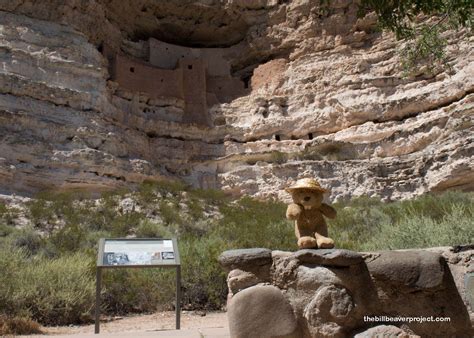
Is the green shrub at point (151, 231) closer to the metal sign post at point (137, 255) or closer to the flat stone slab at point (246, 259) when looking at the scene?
the metal sign post at point (137, 255)

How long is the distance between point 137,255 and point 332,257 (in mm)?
2413

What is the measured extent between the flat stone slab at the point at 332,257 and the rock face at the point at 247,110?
11.9 metres

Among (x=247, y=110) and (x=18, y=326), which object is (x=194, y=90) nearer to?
(x=247, y=110)

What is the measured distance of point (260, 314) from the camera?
3.14 m

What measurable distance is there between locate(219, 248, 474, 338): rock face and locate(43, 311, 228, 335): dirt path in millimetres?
1652

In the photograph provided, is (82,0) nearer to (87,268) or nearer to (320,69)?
(320,69)

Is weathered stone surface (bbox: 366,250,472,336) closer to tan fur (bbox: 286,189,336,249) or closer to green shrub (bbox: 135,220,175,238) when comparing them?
tan fur (bbox: 286,189,336,249)

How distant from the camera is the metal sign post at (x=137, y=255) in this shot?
15.8 feet

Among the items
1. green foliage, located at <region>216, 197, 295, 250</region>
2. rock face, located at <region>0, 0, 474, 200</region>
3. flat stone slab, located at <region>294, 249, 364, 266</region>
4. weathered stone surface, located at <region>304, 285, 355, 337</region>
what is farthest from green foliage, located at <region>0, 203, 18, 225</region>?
weathered stone surface, located at <region>304, 285, 355, 337</region>

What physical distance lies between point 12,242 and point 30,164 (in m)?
6.44

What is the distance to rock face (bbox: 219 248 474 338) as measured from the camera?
3086 mm

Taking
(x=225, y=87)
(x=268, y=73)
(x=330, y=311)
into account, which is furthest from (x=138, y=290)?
(x=225, y=87)

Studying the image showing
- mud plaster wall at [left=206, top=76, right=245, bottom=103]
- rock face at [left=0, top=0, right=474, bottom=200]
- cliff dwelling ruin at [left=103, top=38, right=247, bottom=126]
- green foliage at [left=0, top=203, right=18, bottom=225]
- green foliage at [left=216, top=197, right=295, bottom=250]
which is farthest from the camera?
mud plaster wall at [left=206, top=76, right=245, bottom=103]

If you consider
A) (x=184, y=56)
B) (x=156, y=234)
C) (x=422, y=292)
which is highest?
(x=184, y=56)
